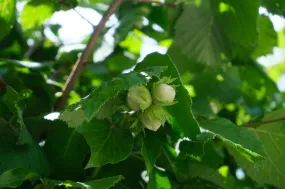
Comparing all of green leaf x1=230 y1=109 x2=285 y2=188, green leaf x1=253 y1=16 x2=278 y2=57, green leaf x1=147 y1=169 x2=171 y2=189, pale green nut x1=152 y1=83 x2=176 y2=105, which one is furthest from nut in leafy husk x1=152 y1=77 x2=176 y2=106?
green leaf x1=253 y1=16 x2=278 y2=57

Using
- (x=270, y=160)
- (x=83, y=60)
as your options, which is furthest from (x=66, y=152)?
(x=270, y=160)

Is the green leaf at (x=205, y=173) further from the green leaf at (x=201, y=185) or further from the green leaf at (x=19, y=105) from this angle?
the green leaf at (x=19, y=105)

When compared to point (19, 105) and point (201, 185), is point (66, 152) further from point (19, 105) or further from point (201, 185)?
point (201, 185)

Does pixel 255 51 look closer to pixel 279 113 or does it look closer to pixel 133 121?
pixel 279 113

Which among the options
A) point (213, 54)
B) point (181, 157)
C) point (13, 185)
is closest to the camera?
point (13, 185)

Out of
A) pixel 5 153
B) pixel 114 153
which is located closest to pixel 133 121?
pixel 114 153

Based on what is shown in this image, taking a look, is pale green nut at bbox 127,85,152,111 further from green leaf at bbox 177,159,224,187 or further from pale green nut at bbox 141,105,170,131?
green leaf at bbox 177,159,224,187

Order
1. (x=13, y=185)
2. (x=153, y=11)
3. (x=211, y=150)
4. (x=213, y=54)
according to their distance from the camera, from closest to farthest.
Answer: (x=13, y=185) < (x=211, y=150) < (x=213, y=54) < (x=153, y=11)
